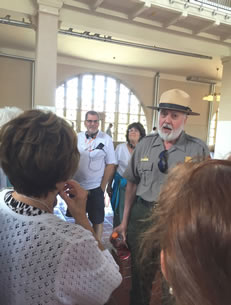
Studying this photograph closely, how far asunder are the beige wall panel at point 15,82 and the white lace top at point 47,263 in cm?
877

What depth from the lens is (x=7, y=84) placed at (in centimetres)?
848

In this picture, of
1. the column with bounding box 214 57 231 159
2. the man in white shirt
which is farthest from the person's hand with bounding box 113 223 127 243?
the column with bounding box 214 57 231 159

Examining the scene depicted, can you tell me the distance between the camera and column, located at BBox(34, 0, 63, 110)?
12.0 ft

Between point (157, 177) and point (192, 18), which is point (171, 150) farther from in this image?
point (192, 18)

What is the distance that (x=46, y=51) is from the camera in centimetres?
374

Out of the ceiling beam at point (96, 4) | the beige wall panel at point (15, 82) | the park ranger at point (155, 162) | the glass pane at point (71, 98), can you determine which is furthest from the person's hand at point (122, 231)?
the glass pane at point (71, 98)

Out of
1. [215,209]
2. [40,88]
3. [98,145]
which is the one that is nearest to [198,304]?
[215,209]

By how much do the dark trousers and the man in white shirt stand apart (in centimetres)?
107

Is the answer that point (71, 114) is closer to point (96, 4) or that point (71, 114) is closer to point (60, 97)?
point (60, 97)

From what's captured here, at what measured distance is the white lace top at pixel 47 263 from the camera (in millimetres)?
740

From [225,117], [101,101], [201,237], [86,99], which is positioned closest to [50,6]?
[201,237]

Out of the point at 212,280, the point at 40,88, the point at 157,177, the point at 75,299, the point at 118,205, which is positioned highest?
the point at 40,88

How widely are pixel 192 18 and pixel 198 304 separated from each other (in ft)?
17.7

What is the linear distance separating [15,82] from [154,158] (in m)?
8.32
